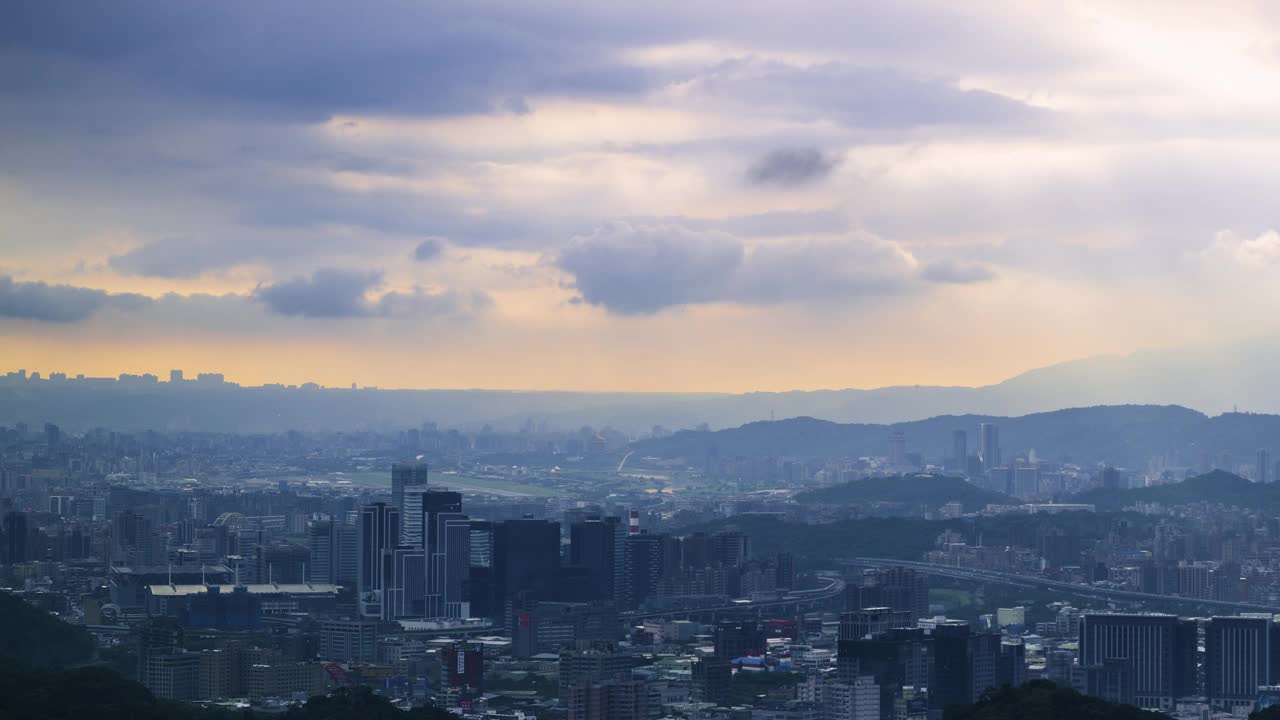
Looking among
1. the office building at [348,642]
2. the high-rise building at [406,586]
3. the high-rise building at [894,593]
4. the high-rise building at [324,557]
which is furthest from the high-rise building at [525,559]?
the office building at [348,642]

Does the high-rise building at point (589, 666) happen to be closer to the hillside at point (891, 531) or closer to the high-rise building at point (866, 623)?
the high-rise building at point (866, 623)

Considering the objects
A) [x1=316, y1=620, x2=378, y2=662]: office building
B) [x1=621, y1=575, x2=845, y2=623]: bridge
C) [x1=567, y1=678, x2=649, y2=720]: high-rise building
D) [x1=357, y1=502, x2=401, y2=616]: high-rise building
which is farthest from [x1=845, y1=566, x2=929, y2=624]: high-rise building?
[x1=567, y1=678, x2=649, y2=720]: high-rise building

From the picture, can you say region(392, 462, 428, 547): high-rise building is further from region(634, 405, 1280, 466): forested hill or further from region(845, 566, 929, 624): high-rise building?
region(634, 405, 1280, 466): forested hill

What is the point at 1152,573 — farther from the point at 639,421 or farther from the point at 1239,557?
the point at 639,421

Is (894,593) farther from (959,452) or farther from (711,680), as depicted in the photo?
(959,452)

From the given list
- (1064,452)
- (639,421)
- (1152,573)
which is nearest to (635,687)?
(1152,573)

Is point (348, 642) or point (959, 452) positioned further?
point (959, 452)

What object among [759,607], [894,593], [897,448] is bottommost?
[759,607]

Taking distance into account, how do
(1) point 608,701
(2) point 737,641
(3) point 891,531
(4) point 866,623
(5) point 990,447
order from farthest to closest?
1. (5) point 990,447
2. (3) point 891,531
3. (2) point 737,641
4. (4) point 866,623
5. (1) point 608,701

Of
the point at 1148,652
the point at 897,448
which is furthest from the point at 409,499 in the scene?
the point at 897,448
